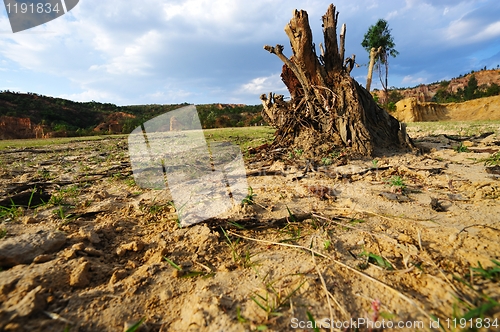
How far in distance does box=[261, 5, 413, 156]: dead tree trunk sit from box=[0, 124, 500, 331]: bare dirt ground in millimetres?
1603

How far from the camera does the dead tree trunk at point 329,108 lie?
3598 mm

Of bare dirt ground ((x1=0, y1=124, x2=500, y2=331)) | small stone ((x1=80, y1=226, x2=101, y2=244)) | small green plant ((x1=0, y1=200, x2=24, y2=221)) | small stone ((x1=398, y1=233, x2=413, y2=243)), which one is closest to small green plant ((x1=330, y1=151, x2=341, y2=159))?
bare dirt ground ((x1=0, y1=124, x2=500, y2=331))

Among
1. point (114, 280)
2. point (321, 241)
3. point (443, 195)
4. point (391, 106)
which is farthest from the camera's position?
point (391, 106)

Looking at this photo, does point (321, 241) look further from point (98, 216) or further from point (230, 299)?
point (98, 216)

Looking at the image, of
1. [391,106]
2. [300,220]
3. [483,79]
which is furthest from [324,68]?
[483,79]

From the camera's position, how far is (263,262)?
3.86 feet

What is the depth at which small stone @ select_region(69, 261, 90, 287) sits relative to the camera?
0.99 meters

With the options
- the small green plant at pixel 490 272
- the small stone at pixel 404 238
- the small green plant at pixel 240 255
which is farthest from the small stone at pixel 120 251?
the small green plant at pixel 490 272

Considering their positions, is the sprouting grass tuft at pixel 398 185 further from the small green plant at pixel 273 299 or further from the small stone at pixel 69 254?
the small stone at pixel 69 254

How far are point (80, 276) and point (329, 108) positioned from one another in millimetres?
3668

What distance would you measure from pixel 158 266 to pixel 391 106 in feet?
95.0

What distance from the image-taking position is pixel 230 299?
94 centimetres

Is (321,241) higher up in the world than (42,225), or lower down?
lower down

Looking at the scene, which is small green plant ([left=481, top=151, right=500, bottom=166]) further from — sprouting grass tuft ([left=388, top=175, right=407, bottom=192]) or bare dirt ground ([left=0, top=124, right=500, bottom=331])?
sprouting grass tuft ([left=388, top=175, right=407, bottom=192])
